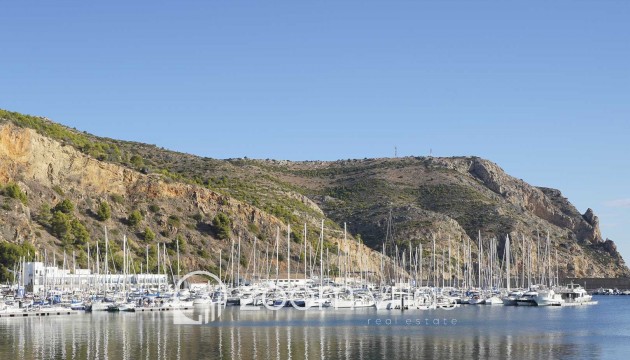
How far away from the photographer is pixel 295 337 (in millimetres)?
57562

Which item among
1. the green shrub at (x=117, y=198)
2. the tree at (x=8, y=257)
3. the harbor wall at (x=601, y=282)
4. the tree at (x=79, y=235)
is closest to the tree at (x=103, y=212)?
the green shrub at (x=117, y=198)

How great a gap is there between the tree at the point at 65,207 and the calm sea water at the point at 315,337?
26.2 metres

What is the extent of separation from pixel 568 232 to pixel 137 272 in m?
108

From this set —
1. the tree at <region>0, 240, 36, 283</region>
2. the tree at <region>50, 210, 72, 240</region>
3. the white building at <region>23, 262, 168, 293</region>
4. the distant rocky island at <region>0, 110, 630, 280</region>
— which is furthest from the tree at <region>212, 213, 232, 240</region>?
the tree at <region>0, 240, 36, 283</region>

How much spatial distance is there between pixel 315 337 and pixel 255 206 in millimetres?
66106

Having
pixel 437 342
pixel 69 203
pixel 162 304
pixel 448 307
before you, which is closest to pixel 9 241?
pixel 69 203

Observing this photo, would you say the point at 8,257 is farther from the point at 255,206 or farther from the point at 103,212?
the point at 255,206

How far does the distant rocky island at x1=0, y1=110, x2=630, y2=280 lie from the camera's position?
100750mm

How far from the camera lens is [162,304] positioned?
3233 inches

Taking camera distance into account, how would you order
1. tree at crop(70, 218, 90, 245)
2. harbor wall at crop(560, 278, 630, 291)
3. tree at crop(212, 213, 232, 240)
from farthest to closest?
harbor wall at crop(560, 278, 630, 291)
tree at crop(212, 213, 232, 240)
tree at crop(70, 218, 90, 245)

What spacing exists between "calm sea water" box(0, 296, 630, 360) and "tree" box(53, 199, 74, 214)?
2621 cm

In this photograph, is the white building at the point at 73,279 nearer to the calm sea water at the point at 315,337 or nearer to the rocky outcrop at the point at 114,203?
the rocky outcrop at the point at 114,203

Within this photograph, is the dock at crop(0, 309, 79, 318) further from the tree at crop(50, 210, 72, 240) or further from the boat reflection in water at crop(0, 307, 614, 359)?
the tree at crop(50, 210, 72, 240)

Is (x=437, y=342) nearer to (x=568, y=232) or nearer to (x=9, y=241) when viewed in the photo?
(x=9, y=241)
